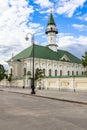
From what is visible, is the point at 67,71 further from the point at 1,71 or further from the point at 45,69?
the point at 1,71

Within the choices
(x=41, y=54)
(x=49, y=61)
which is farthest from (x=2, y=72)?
(x=49, y=61)

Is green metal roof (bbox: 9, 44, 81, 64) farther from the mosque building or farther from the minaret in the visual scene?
the minaret

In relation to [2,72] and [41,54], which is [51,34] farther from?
[2,72]

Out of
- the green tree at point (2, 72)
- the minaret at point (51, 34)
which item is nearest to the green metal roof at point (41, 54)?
the minaret at point (51, 34)

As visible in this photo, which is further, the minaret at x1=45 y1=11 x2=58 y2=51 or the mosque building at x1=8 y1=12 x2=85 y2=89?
the minaret at x1=45 y1=11 x2=58 y2=51

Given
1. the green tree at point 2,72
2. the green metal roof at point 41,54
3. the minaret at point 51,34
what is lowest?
the green tree at point 2,72

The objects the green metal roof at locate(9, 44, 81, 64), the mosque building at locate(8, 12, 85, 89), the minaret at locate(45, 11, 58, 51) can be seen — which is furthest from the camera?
the minaret at locate(45, 11, 58, 51)

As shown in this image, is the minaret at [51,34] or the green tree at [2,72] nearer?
the green tree at [2,72]

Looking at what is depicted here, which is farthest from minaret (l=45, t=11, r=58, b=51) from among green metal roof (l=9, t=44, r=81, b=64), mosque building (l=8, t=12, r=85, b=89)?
green metal roof (l=9, t=44, r=81, b=64)

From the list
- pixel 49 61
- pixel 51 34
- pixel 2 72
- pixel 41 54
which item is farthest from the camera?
pixel 51 34

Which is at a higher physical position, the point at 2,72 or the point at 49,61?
the point at 49,61

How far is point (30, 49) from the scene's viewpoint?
88.9 meters

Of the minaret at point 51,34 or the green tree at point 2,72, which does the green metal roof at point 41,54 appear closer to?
the minaret at point 51,34

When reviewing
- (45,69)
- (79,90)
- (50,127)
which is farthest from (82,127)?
(45,69)
